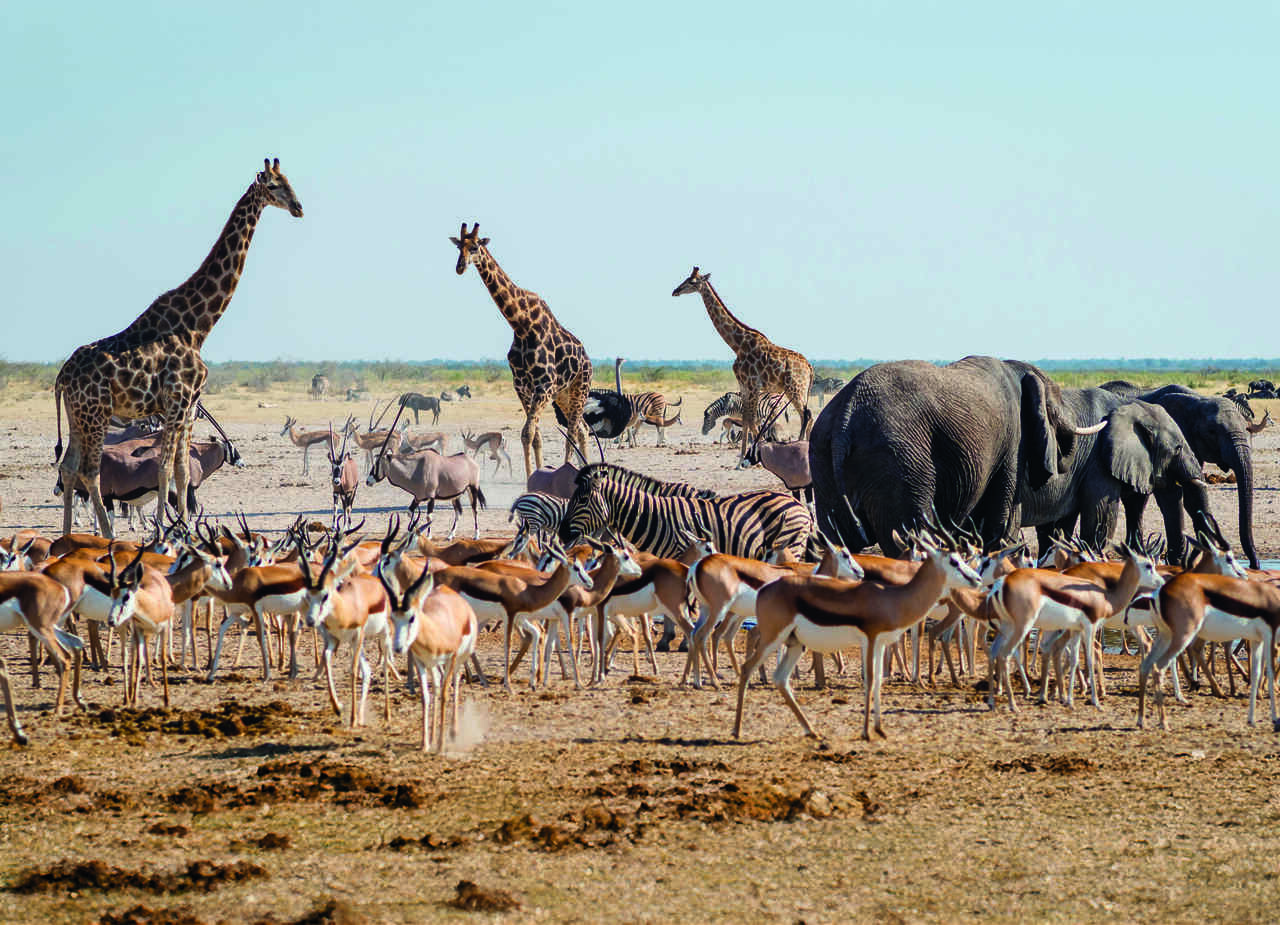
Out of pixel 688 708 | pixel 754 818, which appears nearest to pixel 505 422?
pixel 688 708

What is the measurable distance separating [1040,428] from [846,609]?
581 cm

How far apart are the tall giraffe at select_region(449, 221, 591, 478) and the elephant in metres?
7.54

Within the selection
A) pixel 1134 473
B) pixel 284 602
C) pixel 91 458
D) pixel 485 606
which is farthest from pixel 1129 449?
pixel 91 458

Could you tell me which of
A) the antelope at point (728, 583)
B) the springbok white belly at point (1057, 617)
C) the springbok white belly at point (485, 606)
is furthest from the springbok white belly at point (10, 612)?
the springbok white belly at point (1057, 617)

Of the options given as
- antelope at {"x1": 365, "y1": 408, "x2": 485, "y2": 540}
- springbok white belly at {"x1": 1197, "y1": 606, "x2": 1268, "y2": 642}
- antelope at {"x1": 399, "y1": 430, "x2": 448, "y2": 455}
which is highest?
antelope at {"x1": 399, "y1": 430, "x2": 448, "y2": 455}

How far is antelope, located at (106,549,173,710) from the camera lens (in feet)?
34.8

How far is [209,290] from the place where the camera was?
60.7 feet

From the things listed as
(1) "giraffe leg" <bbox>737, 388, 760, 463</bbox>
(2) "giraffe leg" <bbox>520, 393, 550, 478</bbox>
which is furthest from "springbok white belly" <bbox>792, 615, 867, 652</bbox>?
(1) "giraffe leg" <bbox>737, 388, 760, 463</bbox>

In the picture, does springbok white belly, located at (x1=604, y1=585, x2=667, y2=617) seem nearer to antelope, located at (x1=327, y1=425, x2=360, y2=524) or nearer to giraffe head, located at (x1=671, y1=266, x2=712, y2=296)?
antelope, located at (x1=327, y1=425, x2=360, y2=524)

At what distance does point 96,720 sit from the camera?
1070 centimetres

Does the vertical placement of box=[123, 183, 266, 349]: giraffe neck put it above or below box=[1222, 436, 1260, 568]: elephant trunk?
above

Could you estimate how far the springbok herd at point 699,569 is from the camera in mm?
10422

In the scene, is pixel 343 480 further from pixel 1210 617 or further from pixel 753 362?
pixel 1210 617

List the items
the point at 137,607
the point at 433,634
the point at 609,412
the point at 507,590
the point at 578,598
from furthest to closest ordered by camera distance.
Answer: the point at 609,412, the point at 578,598, the point at 507,590, the point at 137,607, the point at 433,634
